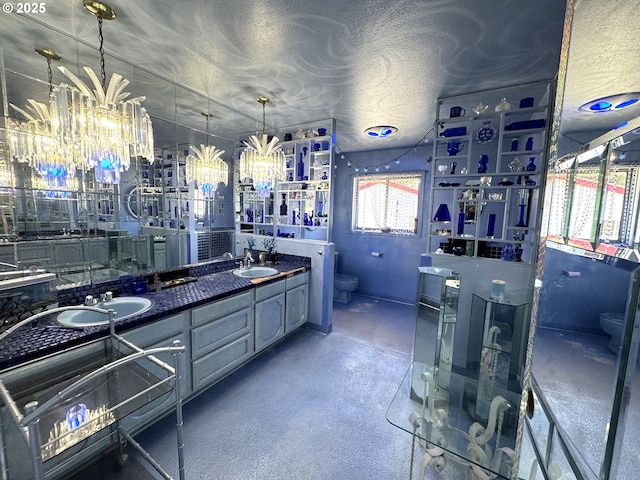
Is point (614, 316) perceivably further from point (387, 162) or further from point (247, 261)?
point (387, 162)

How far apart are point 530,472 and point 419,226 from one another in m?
3.48

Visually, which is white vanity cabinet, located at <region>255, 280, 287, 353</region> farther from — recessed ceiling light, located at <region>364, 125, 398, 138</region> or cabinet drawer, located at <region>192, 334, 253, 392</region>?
recessed ceiling light, located at <region>364, 125, 398, 138</region>

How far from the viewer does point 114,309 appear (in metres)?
1.79

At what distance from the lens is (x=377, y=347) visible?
2.95 m

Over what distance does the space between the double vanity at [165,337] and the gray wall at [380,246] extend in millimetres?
1822

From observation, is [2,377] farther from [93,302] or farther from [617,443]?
[617,443]

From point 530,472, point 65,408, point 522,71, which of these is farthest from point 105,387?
point 522,71

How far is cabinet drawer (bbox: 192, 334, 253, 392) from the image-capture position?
194 centimetres

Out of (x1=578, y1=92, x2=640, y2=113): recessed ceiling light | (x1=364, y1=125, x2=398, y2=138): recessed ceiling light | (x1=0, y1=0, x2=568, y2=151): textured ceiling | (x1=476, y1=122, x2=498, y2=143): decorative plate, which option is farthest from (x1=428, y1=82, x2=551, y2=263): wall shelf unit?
(x1=578, y1=92, x2=640, y2=113): recessed ceiling light

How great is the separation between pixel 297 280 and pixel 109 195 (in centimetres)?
193

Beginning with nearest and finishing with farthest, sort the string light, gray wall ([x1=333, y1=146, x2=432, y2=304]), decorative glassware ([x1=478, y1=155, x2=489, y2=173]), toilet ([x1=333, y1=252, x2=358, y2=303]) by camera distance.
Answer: decorative glassware ([x1=478, y1=155, x2=489, y2=173]) < the string light < gray wall ([x1=333, y1=146, x2=432, y2=304]) < toilet ([x1=333, y1=252, x2=358, y2=303])

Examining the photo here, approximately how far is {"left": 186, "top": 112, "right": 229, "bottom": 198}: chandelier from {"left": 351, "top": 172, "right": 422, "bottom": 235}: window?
269cm

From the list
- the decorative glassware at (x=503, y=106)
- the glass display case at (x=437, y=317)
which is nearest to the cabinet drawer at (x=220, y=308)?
the glass display case at (x=437, y=317)

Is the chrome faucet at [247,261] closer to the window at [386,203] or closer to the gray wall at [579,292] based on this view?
the window at [386,203]
